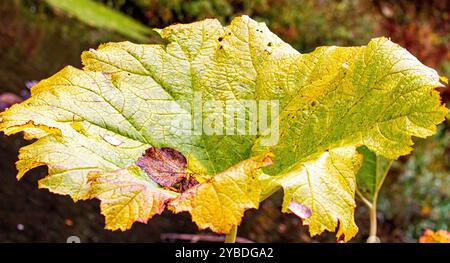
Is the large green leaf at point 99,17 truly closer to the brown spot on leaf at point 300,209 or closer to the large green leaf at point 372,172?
the large green leaf at point 372,172

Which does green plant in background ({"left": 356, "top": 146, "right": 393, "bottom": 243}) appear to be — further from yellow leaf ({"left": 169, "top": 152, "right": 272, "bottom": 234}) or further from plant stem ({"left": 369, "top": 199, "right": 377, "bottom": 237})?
yellow leaf ({"left": 169, "top": 152, "right": 272, "bottom": 234})

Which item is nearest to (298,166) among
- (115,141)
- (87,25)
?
(115,141)

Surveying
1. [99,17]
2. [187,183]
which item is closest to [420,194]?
[187,183]

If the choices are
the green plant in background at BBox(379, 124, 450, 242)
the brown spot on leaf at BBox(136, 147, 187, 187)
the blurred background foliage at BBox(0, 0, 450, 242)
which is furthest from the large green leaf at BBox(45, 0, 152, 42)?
the brown spot on leaf at BBox(136, 147, 187, 187)

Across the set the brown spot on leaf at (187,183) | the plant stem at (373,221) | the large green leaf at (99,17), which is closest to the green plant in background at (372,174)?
the plant stem at (373,221)

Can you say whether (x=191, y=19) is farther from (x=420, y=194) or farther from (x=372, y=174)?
(x=372, y=174)

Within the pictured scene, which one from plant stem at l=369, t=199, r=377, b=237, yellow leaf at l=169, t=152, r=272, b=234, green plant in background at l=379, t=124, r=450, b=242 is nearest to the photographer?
yellow leaf at l=169, t=152, r=272, b=234
